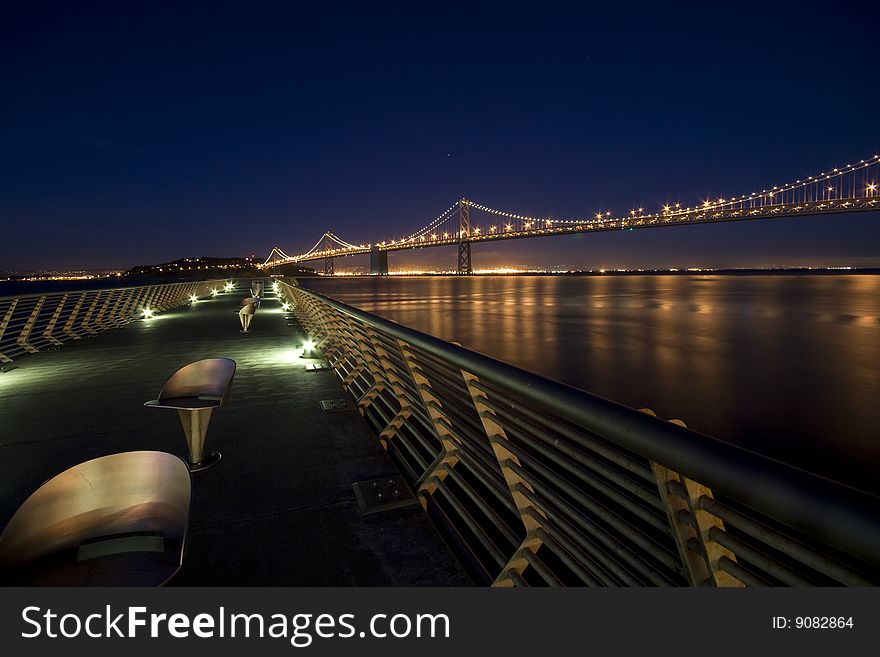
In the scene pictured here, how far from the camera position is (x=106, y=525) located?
147cm

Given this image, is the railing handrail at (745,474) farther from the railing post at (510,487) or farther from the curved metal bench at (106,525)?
the curved metal bench at (106,525)

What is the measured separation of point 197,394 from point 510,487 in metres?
2.00

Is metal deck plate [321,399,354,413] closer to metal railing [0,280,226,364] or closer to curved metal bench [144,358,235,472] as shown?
curved metal bench [144,358,235,472]

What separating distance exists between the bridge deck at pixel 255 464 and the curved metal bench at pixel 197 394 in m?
0.25

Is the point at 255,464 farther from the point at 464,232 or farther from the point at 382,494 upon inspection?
the point at 464,232

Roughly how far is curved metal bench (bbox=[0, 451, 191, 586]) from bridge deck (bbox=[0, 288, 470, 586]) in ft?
2.20

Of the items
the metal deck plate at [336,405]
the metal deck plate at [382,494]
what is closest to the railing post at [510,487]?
the metal deck plate at [382,494]

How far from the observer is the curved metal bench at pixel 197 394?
110 inches

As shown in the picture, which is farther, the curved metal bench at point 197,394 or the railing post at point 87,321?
the railing post at point 87,321

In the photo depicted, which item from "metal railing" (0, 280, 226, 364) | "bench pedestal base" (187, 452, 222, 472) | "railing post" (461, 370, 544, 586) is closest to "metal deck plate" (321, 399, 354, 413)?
"bench pedestal base" (187, 452, 222, 472)

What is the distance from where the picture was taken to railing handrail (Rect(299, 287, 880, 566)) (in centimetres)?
73

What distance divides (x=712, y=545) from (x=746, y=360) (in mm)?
15765
